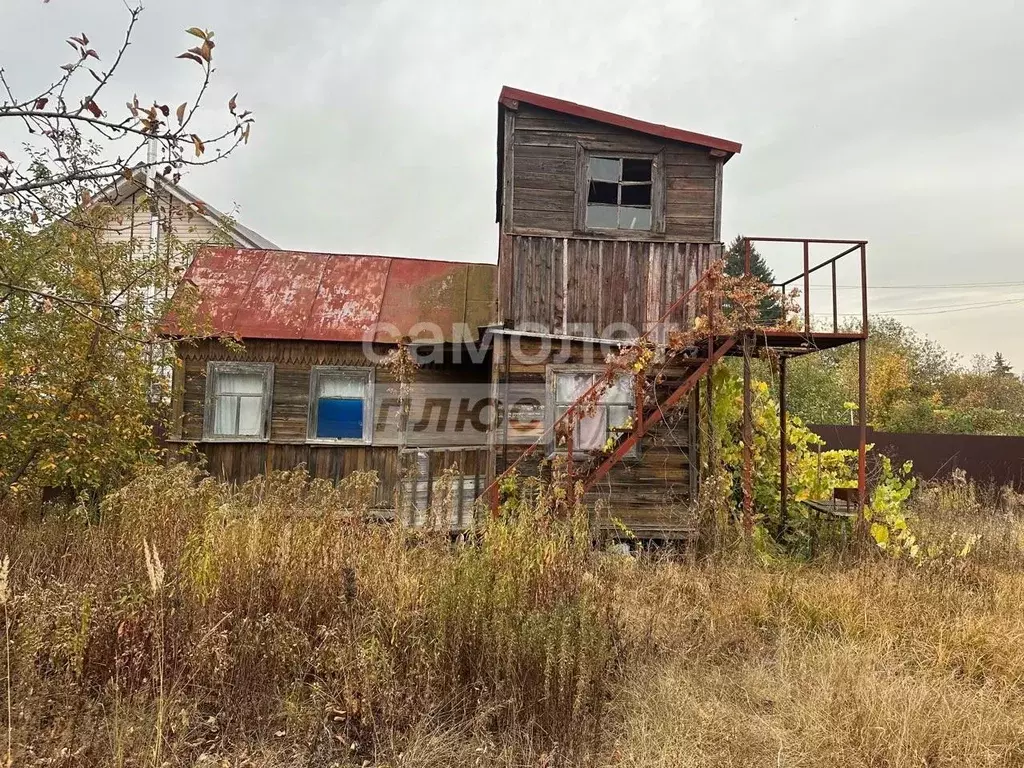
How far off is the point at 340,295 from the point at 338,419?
2.58 m

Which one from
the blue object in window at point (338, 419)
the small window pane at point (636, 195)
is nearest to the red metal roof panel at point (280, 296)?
the blue object in window at point (338, 419)

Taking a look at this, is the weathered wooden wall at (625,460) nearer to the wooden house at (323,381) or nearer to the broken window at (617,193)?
the wooden house at (323,381)

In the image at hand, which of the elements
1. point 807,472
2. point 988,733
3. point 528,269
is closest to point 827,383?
point 807,472

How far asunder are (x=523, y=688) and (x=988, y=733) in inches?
107

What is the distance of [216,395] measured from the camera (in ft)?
37.3

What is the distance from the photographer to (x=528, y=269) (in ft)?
31.8

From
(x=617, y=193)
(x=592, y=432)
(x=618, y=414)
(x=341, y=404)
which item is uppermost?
(x=617, y=193)

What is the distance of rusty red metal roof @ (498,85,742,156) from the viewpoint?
31.4 feet

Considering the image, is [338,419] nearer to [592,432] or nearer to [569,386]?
[569,386]

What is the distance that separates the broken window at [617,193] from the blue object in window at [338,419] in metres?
5.47

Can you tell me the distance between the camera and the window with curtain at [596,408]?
9695 millimetres

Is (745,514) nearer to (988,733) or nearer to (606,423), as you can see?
(606,423)

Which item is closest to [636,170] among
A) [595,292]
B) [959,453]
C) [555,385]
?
[595,292]

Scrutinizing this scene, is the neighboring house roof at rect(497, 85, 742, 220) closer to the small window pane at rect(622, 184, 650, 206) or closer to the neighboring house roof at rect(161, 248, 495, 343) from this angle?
the small window pane at rect(622, 184, 650, 206)
